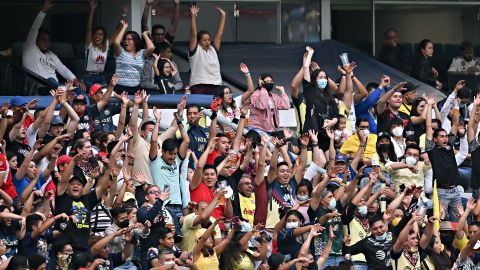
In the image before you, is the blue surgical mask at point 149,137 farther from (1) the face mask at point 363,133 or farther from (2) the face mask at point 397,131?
(2) the face mask at point 397,131

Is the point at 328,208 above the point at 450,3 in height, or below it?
below

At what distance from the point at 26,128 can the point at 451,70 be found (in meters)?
9.47

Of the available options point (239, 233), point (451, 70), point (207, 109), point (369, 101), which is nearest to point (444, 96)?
point (451, 70)

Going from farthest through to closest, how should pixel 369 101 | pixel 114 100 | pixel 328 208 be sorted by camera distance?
1. pixel 369 101
2. pixel 114 100
3. pixel 328 208

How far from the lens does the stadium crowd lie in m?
19.2

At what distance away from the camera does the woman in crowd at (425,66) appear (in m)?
28.4

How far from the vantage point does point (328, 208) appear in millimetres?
21391

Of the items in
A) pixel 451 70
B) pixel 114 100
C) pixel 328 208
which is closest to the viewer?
pixel 328 208

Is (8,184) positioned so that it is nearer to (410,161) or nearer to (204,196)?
(204,196)

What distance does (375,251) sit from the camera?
21094 millimetres

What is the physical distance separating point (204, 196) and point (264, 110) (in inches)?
131

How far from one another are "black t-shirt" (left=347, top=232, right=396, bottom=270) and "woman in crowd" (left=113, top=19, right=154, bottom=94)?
185 inches

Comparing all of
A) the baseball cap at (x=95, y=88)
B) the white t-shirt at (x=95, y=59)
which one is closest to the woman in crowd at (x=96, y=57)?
the white t-shirt at (x=95, y=59)

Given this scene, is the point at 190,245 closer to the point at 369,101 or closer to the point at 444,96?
the point at 369,101
